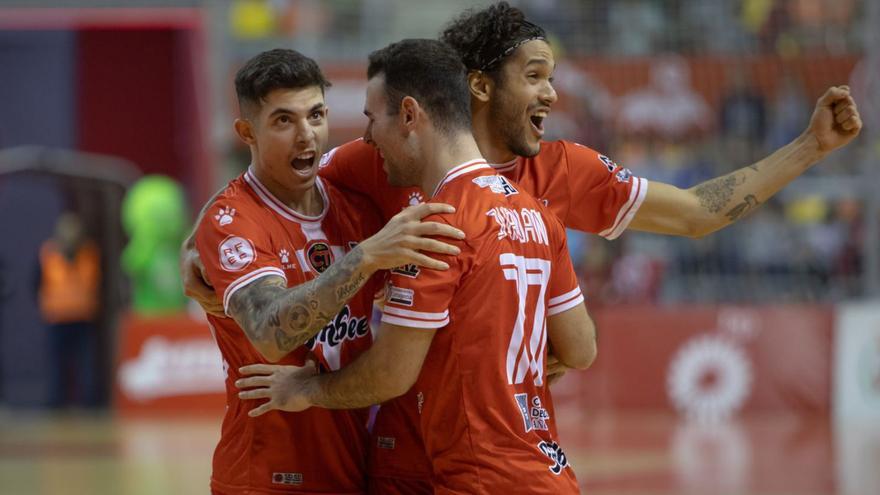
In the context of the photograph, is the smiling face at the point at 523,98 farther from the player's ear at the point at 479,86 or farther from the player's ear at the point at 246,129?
the player's ear at the point at 246,129

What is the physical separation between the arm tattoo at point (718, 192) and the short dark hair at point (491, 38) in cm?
100

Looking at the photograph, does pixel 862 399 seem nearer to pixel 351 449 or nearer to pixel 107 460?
pixel 107 460

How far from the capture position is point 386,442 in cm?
460

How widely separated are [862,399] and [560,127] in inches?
196

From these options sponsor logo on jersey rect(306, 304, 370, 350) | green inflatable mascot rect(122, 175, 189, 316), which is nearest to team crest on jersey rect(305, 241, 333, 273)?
sponsor logo on jersey rect(306, 304, 370, 350)

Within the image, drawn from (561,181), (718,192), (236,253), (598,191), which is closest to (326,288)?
(236,253)

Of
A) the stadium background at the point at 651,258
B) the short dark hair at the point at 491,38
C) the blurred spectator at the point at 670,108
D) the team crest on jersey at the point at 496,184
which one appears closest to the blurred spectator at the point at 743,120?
the stadium background at the point at 651,258

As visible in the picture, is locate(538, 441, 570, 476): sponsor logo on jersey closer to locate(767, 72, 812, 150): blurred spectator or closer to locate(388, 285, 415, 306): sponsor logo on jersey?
locate(388, 285, 415, 306): sponsor logo on jersey

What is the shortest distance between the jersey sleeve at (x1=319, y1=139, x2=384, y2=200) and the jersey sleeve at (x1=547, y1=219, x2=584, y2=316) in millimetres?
885

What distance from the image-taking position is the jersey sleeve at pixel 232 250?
4.41m

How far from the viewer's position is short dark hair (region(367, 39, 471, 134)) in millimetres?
4262

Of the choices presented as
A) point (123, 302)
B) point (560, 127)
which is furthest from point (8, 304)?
point (560, 127)

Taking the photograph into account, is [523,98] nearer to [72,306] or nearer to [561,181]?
[561,181]

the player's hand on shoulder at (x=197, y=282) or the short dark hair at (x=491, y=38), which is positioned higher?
the short dark hair at (x=491, y=38)
